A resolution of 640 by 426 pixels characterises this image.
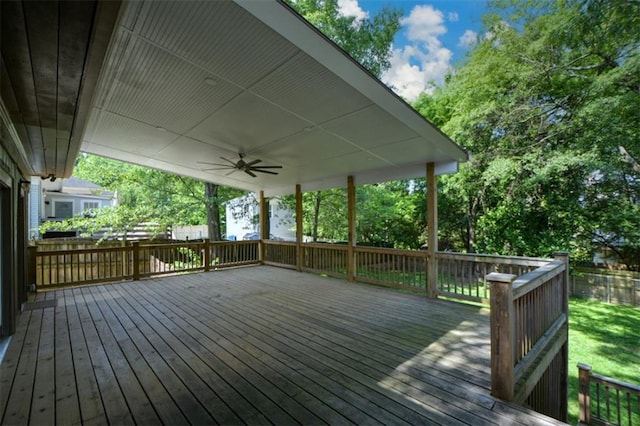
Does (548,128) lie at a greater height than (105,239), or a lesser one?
greater

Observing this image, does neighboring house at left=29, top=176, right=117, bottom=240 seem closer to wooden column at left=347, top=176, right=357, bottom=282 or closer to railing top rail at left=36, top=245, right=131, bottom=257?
railing top rail at left=36, top=245, right=131, bottom=257

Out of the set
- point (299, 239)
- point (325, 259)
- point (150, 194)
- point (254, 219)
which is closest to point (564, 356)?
point (325, 259)

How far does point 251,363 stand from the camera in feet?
9.31

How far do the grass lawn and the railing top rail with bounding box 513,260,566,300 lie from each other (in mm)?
2704

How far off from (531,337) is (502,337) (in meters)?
0.94

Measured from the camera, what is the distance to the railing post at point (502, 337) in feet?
7.36

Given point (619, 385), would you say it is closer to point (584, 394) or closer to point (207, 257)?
point (584, 394)

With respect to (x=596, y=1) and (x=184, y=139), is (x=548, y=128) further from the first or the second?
(x=184, y=139)

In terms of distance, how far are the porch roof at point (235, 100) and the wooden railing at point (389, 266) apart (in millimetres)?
1640

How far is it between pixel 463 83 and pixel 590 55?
2.95 m

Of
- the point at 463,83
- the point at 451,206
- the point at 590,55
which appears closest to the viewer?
the point at 590,55

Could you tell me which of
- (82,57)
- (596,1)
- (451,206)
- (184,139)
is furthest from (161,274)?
(596,1)

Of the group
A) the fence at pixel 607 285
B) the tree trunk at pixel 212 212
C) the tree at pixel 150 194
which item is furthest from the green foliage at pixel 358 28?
the fence at pixel 607 285

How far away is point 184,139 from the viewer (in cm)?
541
